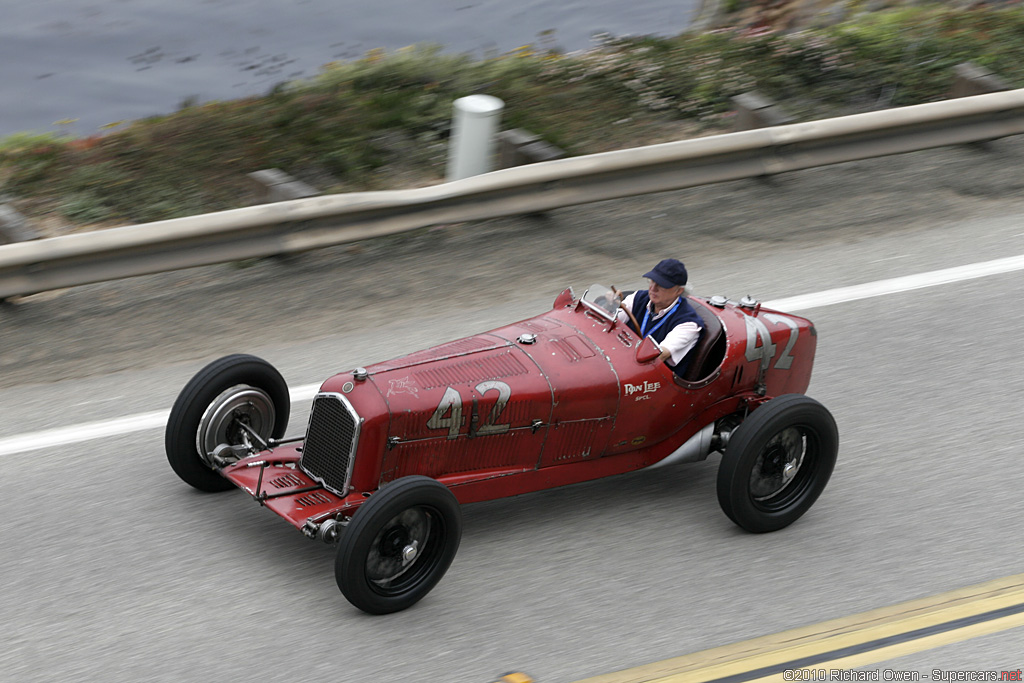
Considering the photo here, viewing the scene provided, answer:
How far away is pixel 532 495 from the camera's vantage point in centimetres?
632

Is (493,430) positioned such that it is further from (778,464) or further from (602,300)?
(778,464)

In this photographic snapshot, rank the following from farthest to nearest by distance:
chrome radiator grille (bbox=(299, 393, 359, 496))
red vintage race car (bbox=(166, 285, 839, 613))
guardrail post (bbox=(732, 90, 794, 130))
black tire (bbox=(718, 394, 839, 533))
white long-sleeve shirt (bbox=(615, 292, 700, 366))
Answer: guardrail post (bbox=(732, 90, 794, 130))
white long-sleeve shirt (bbox=(615, 292, 700, 366))
black tire (bbox=(718, 394, 839, 533))
chrome radiator grille (bbox=(299, 393, 359, 496))
red vintage race car (bbox=(166, 285, 839, 613))

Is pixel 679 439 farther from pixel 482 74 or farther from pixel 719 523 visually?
pixel 482 74

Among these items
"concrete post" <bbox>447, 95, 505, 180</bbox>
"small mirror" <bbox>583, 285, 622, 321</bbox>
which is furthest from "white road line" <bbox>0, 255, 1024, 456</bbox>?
"concrete post" <bbox>447, 95, 505, 180</bbox>

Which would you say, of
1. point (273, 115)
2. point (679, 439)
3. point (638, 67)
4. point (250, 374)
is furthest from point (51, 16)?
point (679, 439)

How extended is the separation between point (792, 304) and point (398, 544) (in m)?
4.11

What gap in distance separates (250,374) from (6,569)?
1444 millimetres

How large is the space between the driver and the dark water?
6387 mm

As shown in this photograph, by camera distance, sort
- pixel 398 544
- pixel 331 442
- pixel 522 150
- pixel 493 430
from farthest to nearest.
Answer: pixel 522 150, pixel 493 430, pixel 331 442, pixel 398 544

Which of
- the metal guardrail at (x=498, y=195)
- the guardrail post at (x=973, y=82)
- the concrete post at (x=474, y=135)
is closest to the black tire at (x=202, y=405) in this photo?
the metal guardrail at (x=498, y=195)

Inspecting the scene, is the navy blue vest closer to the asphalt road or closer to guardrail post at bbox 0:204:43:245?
the asphalt road

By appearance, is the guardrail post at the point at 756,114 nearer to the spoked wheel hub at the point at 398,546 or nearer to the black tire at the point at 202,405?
the black tire at the point at 202,405

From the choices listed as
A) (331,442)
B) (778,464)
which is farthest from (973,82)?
(331,442)

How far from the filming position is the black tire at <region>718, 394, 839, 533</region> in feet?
18.9
